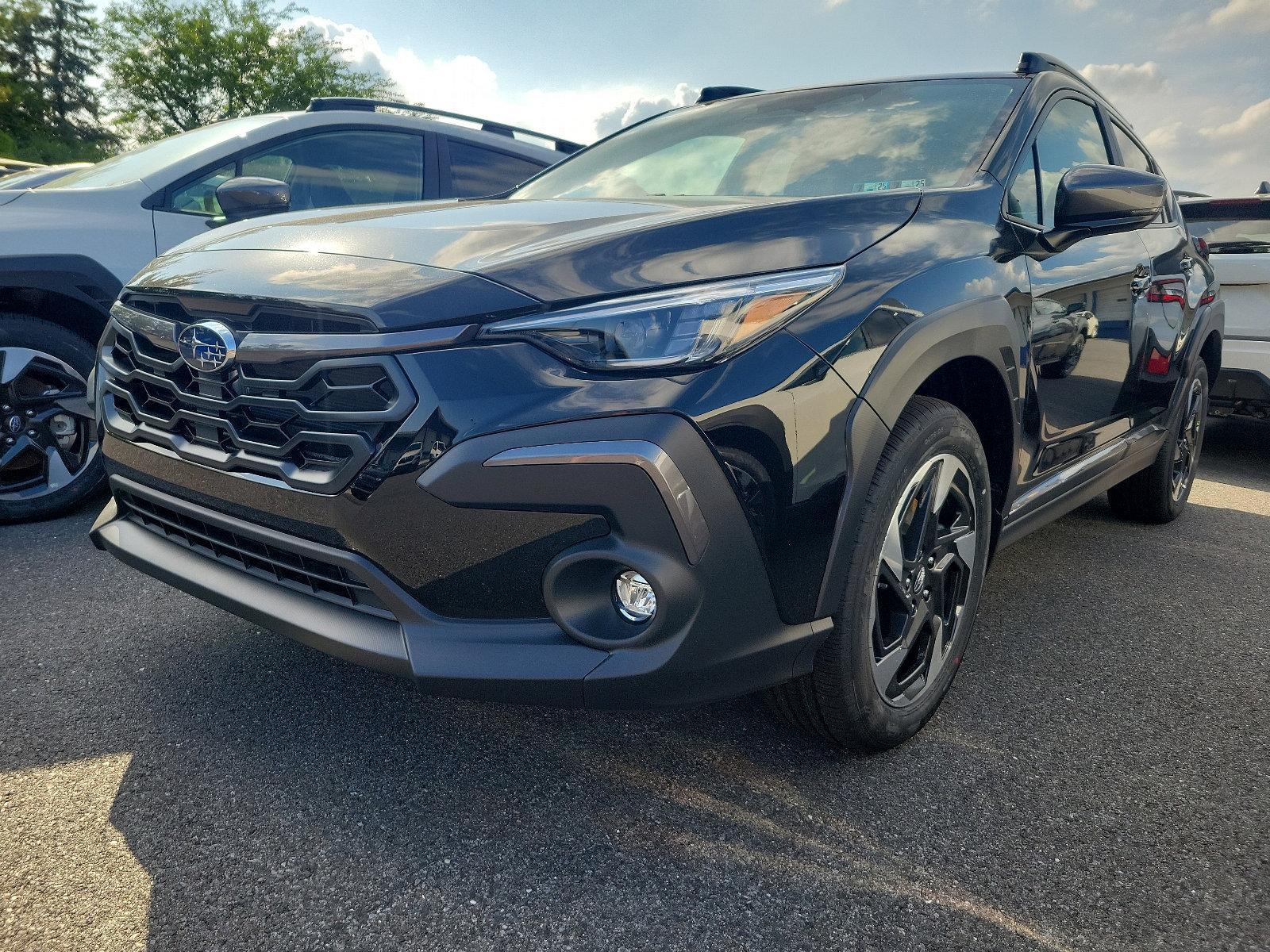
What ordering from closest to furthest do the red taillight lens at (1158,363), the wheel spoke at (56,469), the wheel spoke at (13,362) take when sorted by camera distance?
the red taillight lens at (1158,363), the wheel spoke at (13,362), the wheel spoke at (56,469)

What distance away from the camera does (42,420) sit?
360 cm

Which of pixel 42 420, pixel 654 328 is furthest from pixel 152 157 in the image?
pixel 654 328

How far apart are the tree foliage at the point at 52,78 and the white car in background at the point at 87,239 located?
37.7 meters

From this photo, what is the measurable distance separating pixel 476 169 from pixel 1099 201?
3173mm

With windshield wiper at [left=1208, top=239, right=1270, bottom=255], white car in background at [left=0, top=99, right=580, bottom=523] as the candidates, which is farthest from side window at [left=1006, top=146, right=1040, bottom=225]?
windshield wiper at [left=1208, top=239, right=1270, bottom=255]

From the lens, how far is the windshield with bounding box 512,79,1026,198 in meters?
2.55

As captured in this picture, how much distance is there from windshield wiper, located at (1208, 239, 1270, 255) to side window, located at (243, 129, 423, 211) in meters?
4.52

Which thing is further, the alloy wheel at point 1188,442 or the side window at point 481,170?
the side window at point 481,170

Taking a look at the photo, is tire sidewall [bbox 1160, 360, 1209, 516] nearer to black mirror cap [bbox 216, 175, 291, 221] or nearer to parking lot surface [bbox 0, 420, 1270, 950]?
parking lot surface [bbox 0, 420, 1270, 950]

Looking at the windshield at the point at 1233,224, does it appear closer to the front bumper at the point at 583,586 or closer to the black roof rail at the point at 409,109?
the black roof rail at the point at 409,109

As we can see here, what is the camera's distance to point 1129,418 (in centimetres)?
329

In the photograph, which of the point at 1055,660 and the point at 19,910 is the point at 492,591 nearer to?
the point at 19,910

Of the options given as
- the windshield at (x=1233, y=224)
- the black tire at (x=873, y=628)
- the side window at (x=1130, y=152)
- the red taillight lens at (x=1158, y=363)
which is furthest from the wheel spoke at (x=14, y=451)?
the windshield at (x=1233, y=224)

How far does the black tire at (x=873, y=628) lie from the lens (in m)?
1.87
